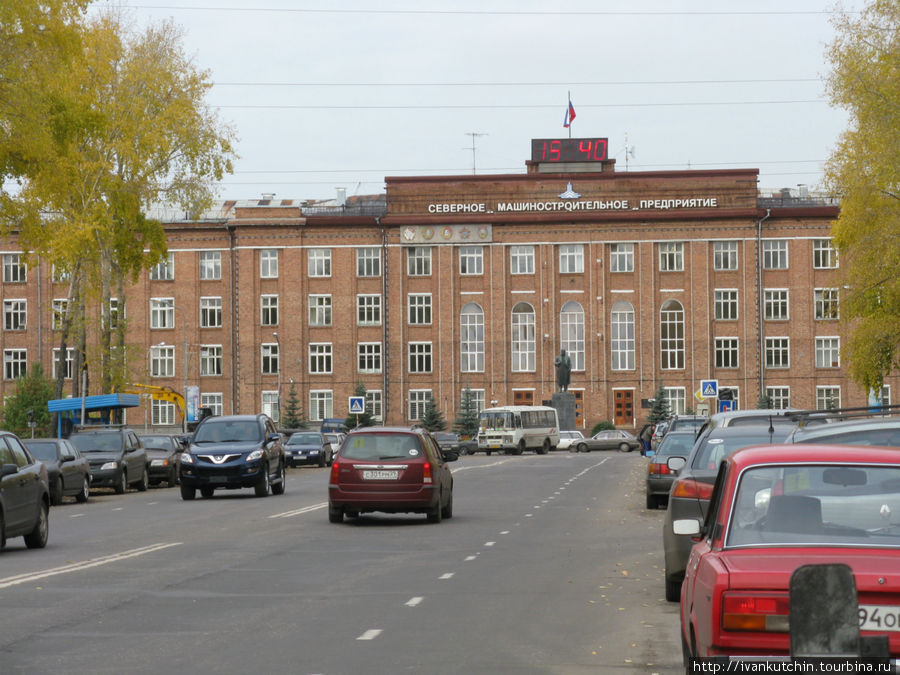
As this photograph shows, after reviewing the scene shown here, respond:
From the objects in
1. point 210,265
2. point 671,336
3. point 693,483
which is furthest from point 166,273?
point 693,483

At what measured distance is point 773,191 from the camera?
100500 mm

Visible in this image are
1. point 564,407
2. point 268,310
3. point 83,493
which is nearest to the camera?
point 83,493

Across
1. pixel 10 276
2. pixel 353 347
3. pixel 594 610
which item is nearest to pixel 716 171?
pixel 353 347

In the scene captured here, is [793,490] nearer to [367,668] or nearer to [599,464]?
[367,668]

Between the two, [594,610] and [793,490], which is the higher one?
[793,490]

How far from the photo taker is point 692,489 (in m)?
13.5

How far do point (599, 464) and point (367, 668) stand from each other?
164 ft

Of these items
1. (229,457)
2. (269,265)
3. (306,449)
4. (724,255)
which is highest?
(724,255)

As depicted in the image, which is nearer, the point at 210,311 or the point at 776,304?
the point at 776,304

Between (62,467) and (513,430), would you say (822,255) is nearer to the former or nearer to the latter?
(513,430)

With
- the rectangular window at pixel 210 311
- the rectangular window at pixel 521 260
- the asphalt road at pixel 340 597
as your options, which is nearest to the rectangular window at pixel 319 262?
the rectangular window at pixel 210 311

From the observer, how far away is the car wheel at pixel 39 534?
19188 mm

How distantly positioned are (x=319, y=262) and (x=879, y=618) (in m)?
89.9

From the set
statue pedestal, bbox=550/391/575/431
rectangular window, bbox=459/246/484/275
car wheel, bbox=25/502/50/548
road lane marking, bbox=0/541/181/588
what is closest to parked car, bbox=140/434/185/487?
car wheel, bbox=25/502/50/548
